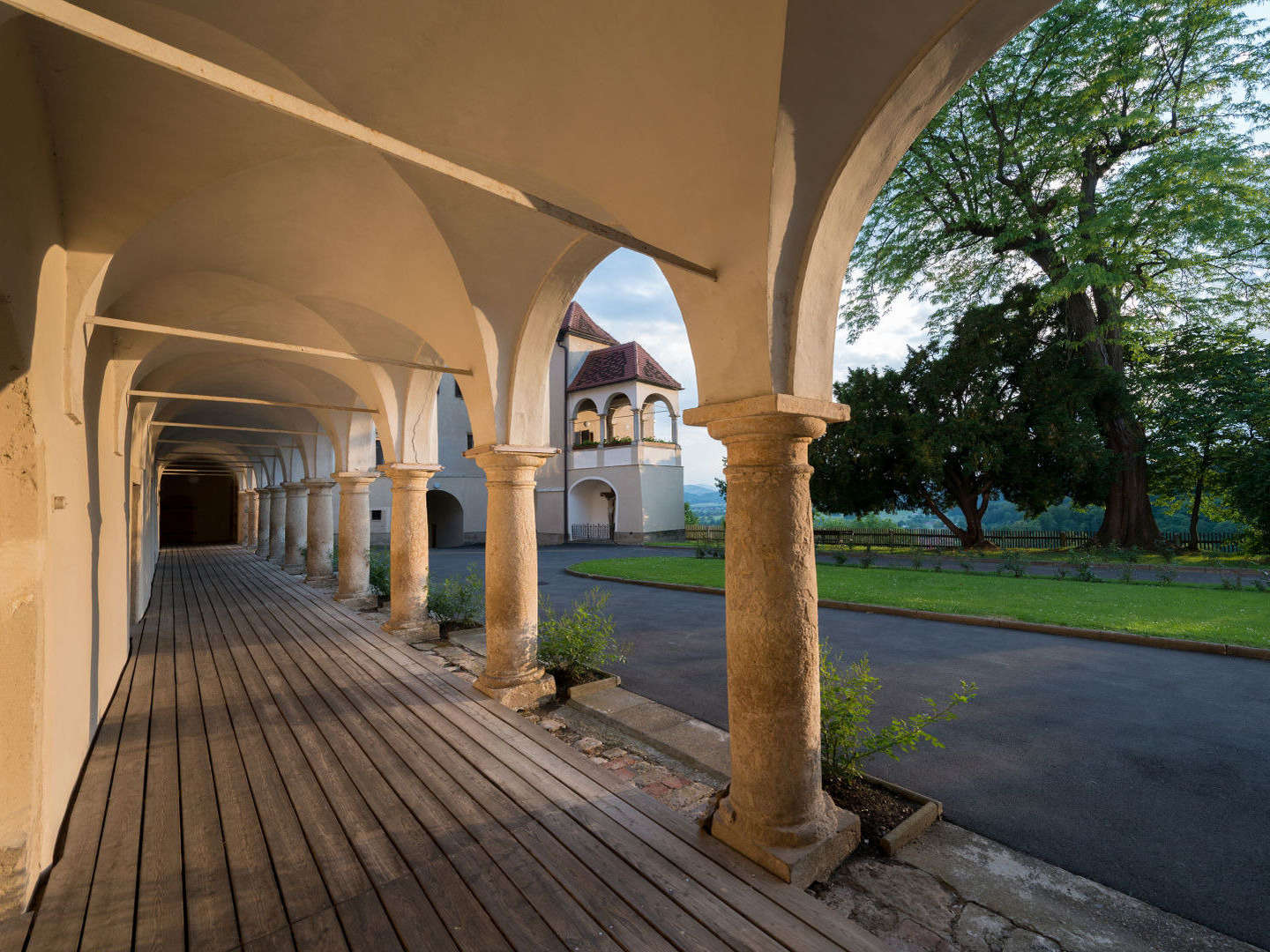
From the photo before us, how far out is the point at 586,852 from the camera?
288cm

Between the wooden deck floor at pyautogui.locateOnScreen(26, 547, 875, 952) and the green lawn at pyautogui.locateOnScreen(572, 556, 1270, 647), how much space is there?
7.92m

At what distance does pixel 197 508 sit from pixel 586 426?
20.1 m

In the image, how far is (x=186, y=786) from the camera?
369cm

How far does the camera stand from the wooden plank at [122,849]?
8.06ft

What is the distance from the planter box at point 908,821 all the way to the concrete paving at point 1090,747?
0.29 m

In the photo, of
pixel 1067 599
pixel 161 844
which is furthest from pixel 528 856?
pixel 1067 599

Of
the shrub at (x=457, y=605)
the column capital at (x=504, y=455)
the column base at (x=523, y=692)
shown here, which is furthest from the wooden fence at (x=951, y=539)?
the column capital at (x=504, y=455)

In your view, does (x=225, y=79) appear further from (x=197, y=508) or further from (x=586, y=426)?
(x=197, y=508)

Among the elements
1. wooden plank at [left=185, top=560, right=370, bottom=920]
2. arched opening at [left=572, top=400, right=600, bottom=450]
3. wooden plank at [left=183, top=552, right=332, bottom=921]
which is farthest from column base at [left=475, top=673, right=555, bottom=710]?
arched opening at [left=572, top=400, right=600, bottom=450]

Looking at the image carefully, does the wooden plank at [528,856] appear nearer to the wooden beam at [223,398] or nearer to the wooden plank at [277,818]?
the wooden plank at [277,818]

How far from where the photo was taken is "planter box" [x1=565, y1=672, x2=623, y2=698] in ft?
18.4

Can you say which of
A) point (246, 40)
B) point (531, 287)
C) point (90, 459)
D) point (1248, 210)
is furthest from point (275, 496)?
point (1248, 210)

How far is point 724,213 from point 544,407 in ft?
9.83

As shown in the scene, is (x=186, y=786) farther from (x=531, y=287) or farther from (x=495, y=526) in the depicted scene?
(x=531, y=287)
